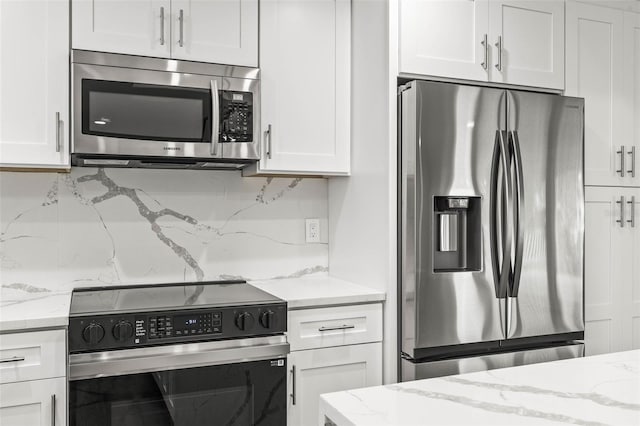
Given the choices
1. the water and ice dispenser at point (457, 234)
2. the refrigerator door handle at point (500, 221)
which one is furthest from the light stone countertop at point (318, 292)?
the refrigerator door handle at point (500, 221)

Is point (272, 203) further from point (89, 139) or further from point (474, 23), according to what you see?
point (474, 23)

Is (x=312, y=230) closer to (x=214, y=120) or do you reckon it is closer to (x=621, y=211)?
(x=214, y=120)

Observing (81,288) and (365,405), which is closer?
(365,405)

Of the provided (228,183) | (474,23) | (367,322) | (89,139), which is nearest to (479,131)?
(474,23)

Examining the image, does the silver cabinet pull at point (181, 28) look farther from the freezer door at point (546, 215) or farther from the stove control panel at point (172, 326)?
the freezer door at point (546, 215)

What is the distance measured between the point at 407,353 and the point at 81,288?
145 cm

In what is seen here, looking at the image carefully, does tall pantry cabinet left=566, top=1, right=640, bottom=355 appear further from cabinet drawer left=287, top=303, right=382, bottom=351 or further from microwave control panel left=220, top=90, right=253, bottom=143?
microwave control panel left=220, top=90, right=253, bottom=143

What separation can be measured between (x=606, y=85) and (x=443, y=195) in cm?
119

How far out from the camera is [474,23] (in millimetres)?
2531

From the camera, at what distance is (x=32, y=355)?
6.27 ft

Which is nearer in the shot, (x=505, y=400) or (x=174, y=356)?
(x=505, y=400)

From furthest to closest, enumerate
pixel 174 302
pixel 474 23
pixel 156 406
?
pixel 474 23, pixel 174 302, pixel 156 406

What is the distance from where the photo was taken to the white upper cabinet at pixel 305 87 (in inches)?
99.7

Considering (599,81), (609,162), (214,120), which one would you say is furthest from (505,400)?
(599,81)
